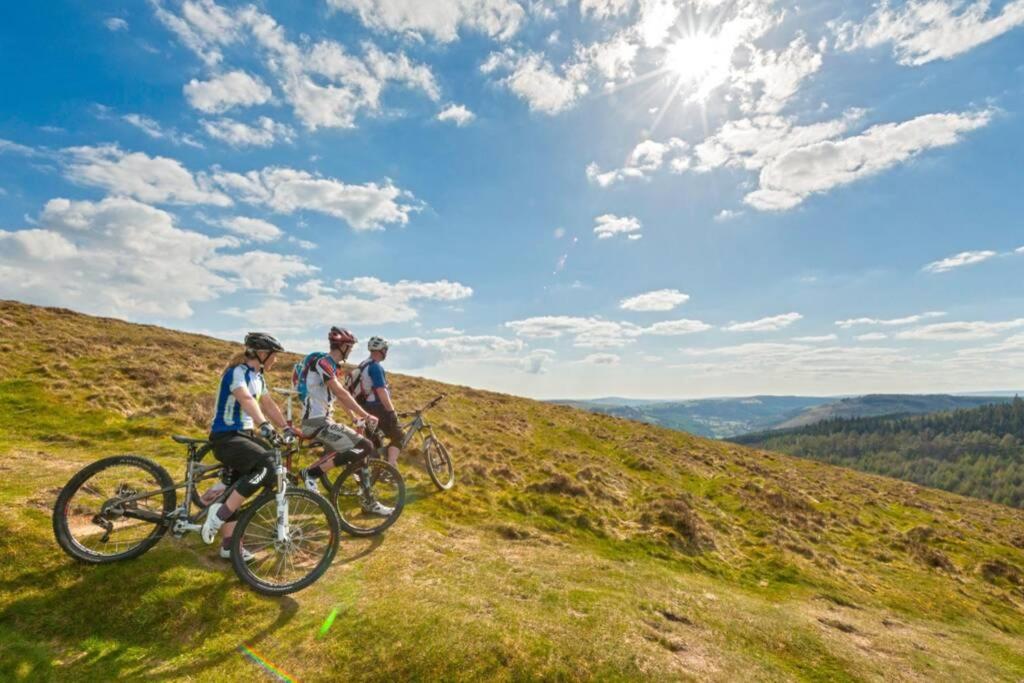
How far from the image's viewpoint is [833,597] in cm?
1418

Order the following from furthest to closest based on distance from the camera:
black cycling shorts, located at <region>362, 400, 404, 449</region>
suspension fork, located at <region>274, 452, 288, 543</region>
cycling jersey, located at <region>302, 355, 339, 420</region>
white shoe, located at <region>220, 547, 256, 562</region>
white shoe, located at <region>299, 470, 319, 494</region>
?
black cycling shorts, located at <region>362, 400, 404, 449</region> → cycling jersey, located at <region>302, 355, 339, 420</region> → white shoe, located at <region>299, 470, 319, 494</region> → suspension fork, located at <region>274, 452, 288, 543</region> → white shoe, located at <region>220, 547, 256, 562</region>

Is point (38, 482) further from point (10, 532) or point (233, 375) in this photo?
point (233, 375)

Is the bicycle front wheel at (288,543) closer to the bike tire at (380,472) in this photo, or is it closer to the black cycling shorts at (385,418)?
the bike tire at (380,472)

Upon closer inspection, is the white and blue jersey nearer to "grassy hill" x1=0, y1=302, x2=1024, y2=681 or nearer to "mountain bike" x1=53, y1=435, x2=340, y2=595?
"mountain bike" x1=53, y1=435, x2=340, y2=595

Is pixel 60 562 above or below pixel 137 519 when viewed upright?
below

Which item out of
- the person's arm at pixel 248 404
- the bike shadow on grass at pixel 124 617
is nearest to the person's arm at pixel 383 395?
the person's arm at pixel 248 404

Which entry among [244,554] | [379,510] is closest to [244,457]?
[244,554]

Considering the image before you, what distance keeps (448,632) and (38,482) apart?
9934 millimetres

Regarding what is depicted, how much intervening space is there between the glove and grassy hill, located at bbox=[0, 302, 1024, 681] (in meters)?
2.29

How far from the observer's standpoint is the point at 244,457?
7422mm

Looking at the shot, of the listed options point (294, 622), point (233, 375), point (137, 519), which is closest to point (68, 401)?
point (137, 519)

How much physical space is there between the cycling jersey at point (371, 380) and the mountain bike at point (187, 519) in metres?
4.24

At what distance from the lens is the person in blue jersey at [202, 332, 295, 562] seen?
7.27 metres

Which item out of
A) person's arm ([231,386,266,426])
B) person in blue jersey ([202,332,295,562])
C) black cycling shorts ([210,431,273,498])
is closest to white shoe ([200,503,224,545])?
person in blue jersey ([202,332,295,562])
